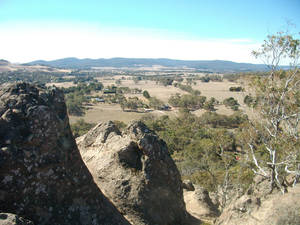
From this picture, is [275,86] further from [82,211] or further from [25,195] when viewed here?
[25,195]

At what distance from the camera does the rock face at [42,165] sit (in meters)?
5.86

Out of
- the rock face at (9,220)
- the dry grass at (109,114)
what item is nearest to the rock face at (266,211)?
the rock face at (9,220)

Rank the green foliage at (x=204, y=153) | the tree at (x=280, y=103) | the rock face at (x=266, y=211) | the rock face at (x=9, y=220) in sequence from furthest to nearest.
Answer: the green foliage at (x=204, y=153) → the tree at (x=280, y=103) → the rock face at (x=266, y=211) → the rock face at (x=9, y=220)

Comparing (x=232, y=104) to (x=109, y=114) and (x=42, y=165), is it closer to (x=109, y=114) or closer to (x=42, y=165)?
(x=109, y=114)

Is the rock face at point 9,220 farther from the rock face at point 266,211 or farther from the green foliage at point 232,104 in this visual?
the green foliage at point 232,104

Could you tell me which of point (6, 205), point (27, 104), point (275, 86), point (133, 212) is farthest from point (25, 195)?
point (275, 86)

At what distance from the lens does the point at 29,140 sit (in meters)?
6.19

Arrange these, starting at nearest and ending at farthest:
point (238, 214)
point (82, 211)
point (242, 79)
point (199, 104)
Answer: point (82, 211)
point (238, 214)
point (242, 79)
point (199, 104)

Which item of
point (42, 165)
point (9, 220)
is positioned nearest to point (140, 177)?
point (42, 165)

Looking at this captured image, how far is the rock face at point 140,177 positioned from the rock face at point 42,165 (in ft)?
6.18

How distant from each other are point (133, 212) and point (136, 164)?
6.54 ft

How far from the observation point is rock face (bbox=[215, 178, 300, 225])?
6.77m

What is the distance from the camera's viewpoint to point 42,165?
250 inches

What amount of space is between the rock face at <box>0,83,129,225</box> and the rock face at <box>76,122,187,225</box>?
6.18 feet
